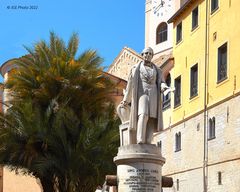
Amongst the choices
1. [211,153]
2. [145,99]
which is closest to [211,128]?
[211,153]

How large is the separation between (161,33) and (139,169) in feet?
151

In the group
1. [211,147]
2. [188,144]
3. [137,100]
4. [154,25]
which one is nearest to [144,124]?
[137,100]

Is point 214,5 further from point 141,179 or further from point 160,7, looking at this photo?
point 160,7

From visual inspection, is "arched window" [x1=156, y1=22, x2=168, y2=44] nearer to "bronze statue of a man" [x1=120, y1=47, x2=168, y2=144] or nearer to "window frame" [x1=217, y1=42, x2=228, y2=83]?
"window frame" [x1=217, y1=42, x2=228, y2=83]

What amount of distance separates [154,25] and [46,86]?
32.4 metres

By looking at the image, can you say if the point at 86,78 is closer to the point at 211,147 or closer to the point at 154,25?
the point at 211,147

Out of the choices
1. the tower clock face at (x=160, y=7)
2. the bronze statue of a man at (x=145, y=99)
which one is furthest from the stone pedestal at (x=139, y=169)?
the tower clock face at (x=160, y=7)

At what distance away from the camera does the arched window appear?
193 ft

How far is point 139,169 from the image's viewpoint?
13.9 m

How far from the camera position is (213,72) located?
31266 mm

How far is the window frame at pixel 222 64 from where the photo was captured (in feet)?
98.2

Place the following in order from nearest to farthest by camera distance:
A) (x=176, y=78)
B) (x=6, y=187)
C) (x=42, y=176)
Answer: (x=42, y=176) < (x=176, y=78) < (x=6, y=187)

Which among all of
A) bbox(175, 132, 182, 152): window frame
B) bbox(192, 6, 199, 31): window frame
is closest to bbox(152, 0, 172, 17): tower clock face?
bbox(192, 6, 199, 31): window frame

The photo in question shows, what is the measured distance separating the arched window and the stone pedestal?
45.2 meters
